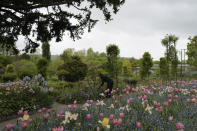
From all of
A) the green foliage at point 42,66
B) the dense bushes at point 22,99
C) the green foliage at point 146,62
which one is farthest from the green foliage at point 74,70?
the green foliage at point 146,62

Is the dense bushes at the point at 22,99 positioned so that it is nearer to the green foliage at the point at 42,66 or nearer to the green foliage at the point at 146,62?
the green foliage at the point at 42,66

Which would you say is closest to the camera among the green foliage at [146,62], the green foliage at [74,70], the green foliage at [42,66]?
the green foliage at [74,70]

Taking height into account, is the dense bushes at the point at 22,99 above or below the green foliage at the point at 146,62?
below

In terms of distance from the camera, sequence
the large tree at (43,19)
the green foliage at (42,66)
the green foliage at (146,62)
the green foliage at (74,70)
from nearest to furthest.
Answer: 1. the large tree at (43,19)
2. the green foliage at (74,70)
3. the green foliage at (42,66)
4. the green foliage at (146,62)

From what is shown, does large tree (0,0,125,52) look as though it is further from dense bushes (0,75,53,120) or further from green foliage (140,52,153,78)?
green foliage (140,52,153,78)

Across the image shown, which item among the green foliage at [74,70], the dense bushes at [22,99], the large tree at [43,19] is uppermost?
the large tree at [43,19]

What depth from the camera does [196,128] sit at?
9.52 ft

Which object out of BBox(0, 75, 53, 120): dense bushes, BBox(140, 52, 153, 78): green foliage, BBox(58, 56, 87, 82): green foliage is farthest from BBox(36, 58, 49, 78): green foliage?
BBox(0, 75, 53, 120): dense bushes

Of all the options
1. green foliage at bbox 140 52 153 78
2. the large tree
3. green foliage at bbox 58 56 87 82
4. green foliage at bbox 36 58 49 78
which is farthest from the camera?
green foliage at bbox 140 52 153 78

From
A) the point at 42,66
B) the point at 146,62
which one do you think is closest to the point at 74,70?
the point at 42,66

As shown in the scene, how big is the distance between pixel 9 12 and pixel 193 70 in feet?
87.8

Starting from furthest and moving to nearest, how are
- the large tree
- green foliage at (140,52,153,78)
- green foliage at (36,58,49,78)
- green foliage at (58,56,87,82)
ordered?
green foliage at (140,52,153,78) → green foliage at (36,58,49,78) → green foliage at (58,56,87,82) → the large tree

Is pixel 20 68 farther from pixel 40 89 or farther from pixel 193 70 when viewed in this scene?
pixel 193 70

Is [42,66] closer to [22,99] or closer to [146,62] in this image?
[146,62]
